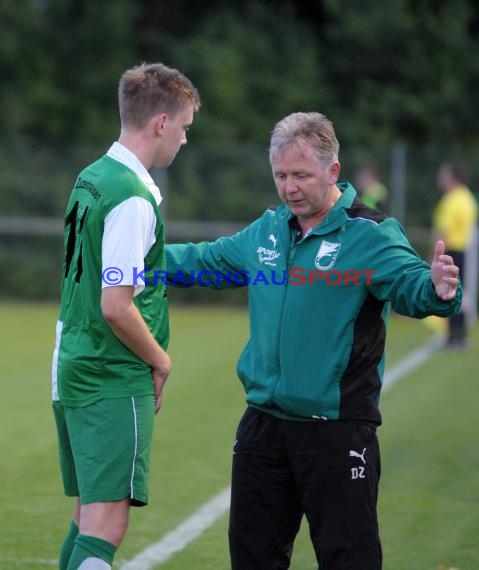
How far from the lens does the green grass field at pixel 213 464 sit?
→ 246 inches

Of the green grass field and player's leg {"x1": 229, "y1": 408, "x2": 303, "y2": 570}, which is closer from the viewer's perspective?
player's leg {"x1": 229, "y1": 408, "x2": 303, "y2": 570}

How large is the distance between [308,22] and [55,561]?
21.6 metres

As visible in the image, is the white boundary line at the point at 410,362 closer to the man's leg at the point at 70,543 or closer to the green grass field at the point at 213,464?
the green grass field at the point at 213,464

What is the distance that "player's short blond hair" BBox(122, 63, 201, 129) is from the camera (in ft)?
14.7

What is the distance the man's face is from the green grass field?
231 cm

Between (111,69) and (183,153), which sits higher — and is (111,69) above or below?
above

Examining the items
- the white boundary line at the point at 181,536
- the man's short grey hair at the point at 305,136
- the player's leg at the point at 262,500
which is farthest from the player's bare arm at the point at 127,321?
the white boundary line at the point at 181,536

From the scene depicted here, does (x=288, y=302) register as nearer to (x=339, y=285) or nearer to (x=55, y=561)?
(x=339, y=285)

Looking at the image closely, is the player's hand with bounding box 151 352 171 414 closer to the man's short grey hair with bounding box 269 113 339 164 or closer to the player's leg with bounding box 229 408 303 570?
the player's leg with bounding box 229 408 303 570

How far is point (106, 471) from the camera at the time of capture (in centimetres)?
438

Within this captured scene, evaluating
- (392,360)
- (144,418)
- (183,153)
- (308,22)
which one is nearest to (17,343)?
(392,360)

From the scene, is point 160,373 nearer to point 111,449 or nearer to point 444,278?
point 111,449

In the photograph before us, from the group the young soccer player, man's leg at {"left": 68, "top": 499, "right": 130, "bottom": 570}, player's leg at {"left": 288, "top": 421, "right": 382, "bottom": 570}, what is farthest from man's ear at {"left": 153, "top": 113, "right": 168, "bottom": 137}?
man's leg at {"left": 68, "top": 499, "right": 130, "bottom": 570}

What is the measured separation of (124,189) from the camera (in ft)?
14.2
